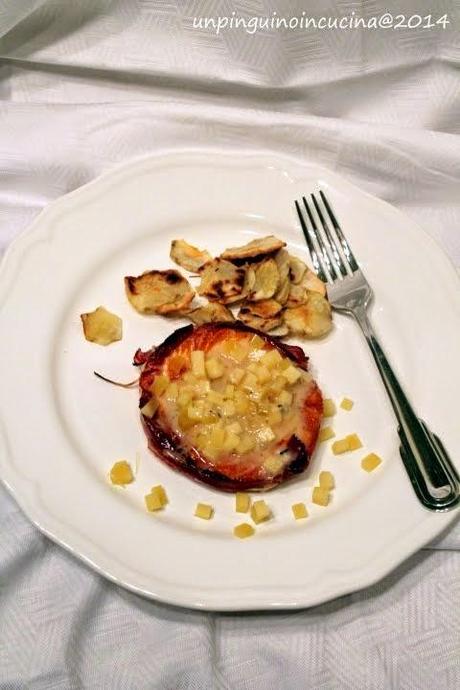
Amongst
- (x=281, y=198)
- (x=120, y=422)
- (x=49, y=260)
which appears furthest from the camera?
(x=281, y=198)

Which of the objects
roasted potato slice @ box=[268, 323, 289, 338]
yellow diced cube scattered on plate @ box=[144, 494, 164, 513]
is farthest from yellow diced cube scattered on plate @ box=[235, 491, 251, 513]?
roasted potato slice @ box=[268, 323, 289, 338]

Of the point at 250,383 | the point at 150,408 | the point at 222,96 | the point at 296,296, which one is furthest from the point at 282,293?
the point at 222,96

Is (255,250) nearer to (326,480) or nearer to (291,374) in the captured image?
(291,374)

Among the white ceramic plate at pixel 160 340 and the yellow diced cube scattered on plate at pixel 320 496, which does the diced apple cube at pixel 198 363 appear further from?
the yellow diced cube scattered on plate at pixel 320 496

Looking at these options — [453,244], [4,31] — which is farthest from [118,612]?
[4,31]

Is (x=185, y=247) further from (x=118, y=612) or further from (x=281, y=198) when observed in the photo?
(x=118, y=612)

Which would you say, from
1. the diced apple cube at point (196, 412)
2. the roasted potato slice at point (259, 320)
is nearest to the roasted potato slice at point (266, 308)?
the roasted potato slice at point (259, 320)
